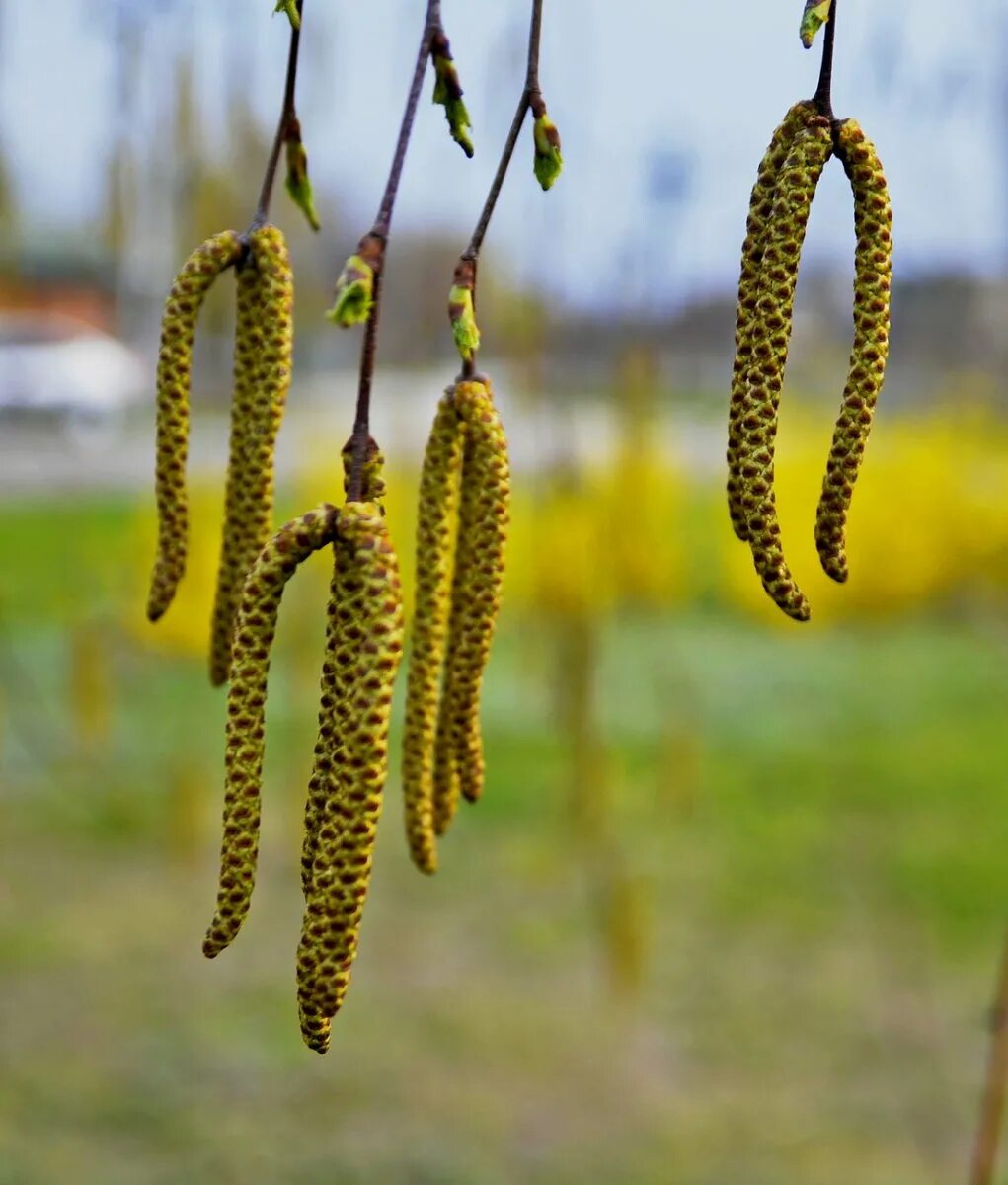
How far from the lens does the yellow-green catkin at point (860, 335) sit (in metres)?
0.51

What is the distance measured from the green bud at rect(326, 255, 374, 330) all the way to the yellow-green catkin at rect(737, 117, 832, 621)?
0.12m

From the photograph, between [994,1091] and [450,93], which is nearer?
[450,93]

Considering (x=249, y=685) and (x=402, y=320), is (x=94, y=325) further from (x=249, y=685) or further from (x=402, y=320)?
(x=249, y=685)

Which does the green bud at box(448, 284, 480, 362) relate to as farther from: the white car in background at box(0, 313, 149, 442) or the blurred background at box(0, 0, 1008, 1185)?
the white car in background at box(0, 313, 149, 442)

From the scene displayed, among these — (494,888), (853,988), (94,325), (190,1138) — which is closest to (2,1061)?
(190,1138)

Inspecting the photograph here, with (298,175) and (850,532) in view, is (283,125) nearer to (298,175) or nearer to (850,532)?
(298,175)

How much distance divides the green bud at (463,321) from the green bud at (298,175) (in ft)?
0.39

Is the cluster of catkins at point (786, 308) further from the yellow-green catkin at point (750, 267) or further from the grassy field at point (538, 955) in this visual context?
the grassy field at point (538, 955)

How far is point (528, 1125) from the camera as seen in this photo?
3064 mm

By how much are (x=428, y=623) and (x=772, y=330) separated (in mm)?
192

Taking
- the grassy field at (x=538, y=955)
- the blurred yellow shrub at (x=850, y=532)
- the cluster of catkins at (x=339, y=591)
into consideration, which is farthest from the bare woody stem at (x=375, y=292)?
the blurred yellow shrub at (x=850, y=532)

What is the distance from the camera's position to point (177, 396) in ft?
2.03

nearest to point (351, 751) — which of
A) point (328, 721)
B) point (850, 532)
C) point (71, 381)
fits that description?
point (328, 721)

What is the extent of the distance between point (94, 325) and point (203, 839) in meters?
10.9
